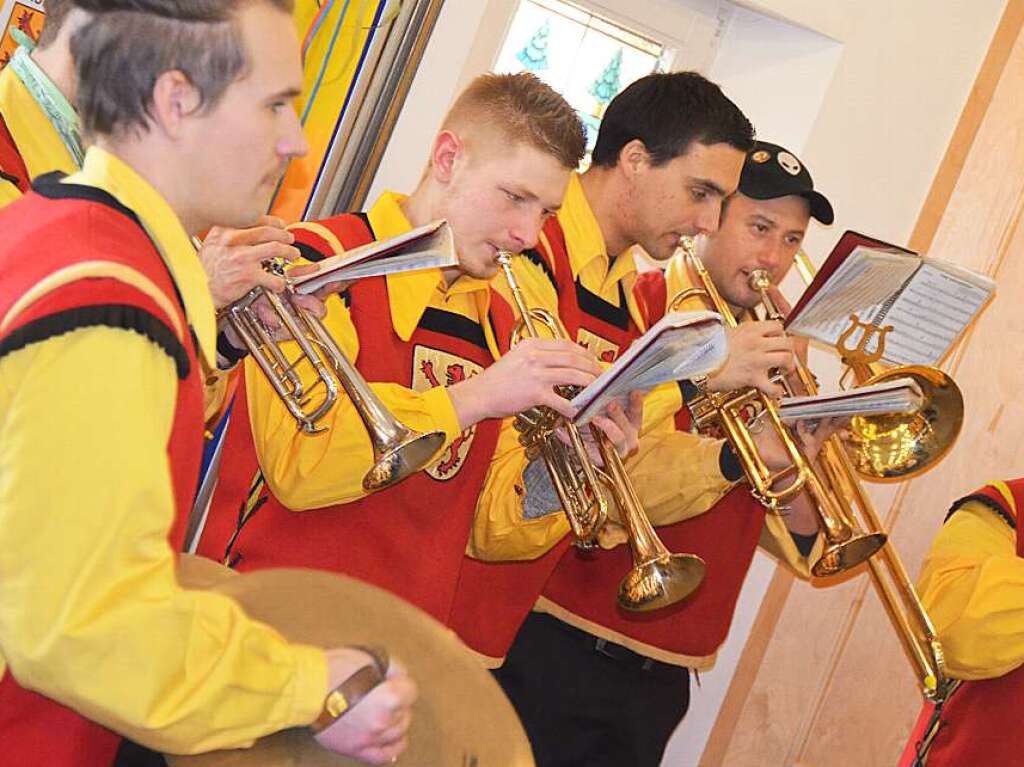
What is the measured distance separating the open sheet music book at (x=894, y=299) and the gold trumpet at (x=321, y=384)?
1.07 meters

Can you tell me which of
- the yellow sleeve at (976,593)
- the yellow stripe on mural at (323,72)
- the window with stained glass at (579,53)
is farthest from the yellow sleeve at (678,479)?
the window with stained glass at (579,53)

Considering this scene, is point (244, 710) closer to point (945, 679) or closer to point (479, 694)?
point (479, 694)

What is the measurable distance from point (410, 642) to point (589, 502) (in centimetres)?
121

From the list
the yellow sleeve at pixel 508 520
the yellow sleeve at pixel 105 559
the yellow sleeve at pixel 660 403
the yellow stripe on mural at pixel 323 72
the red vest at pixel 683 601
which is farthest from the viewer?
the yellow stripe on mural at pixel 323 72

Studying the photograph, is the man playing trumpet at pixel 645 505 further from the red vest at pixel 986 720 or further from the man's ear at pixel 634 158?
the red vest at pixel 986 720

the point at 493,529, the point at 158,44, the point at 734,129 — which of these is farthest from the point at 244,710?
the point at 734,129

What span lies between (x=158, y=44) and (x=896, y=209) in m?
3.30

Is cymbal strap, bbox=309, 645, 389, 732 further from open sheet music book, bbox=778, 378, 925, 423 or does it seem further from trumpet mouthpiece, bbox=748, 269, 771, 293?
trumpet mouthpiece, bbox=748, 269, 771, 293

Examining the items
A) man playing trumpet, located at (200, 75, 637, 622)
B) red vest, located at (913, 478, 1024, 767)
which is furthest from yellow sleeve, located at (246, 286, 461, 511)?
red vest, located at (913, 478, 1024, 767)

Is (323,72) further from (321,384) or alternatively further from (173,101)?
(173,101)

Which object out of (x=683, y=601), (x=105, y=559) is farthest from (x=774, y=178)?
(x=105, y=559)

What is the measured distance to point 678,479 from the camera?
2844 millimetres

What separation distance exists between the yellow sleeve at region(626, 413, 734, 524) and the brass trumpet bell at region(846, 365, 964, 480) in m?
0.36

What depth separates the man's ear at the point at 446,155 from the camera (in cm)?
236
